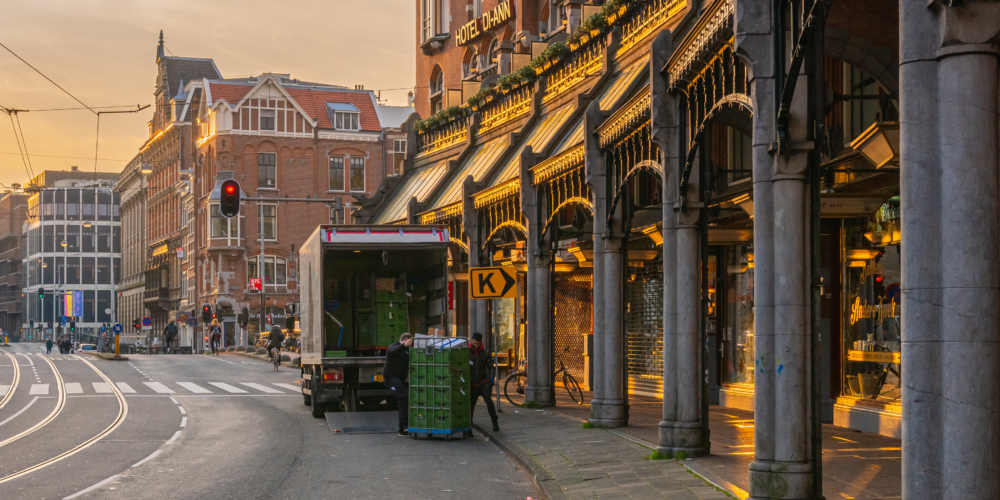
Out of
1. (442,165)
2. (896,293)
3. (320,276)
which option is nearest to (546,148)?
(320,276)

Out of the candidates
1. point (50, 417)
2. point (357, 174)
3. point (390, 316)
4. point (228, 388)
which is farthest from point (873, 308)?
point (357, 174)

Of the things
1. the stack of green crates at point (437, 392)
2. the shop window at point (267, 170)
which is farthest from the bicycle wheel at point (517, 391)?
the shop window at point (267, 170)

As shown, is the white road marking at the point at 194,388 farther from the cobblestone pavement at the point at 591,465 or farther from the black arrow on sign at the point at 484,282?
the cobblestone pavement at the point at 591,465

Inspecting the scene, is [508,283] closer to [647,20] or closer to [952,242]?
[647,20]

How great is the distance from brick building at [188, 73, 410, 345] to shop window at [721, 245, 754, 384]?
56.5 m

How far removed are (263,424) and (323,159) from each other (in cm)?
6172

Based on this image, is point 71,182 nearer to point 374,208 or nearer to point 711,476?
point 374,208

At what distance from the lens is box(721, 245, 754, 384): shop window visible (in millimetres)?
20641

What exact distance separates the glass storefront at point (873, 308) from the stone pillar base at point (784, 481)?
19.3 ft

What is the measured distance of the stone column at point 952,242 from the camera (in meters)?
6.39

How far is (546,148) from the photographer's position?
22.1 metres

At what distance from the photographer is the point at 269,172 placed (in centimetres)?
7856

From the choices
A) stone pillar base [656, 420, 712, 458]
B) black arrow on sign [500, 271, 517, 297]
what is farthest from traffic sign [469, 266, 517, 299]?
stone pillar base [656, 420, 712, 458]

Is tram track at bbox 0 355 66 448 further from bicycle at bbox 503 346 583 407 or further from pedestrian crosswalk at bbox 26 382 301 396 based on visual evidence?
bicycle at bbox 503 346 583 407
